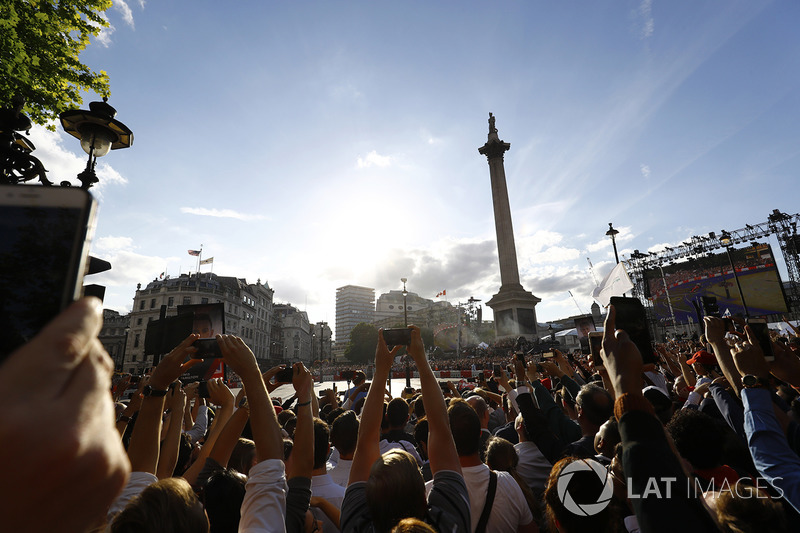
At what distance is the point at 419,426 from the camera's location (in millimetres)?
4863

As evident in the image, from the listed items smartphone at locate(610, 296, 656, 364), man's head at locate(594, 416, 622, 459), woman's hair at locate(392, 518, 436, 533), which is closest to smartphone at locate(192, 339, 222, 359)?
woman's hair at locate(392, 518, 436, 533)

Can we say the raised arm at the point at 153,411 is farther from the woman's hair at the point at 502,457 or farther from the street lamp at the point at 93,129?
the street lamp at the point at 93,129

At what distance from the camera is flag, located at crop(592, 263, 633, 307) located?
24.6ft

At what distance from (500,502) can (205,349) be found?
8.11ft

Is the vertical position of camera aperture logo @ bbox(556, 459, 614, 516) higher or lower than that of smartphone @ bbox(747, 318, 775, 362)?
lower

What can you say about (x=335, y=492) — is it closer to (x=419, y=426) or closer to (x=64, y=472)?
(x=419, y=426)

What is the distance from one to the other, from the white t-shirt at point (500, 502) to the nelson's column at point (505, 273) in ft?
115

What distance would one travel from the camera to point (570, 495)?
7.46 ft

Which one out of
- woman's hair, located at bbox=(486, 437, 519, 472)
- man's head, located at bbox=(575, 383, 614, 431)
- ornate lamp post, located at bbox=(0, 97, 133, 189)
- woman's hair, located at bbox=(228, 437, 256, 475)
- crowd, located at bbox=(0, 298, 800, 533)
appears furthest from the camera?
ornate lamp post, located at bbox=(0, 97, 133, 189)

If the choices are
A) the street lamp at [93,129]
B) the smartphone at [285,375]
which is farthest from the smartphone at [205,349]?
the street lamp at [93,129]

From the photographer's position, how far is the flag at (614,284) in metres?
7.51

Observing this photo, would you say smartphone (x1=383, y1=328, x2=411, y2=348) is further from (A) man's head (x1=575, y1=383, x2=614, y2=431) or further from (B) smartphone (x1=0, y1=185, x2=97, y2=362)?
(B) smartphone (x1=0, y1=185, x2=97, y2=362)

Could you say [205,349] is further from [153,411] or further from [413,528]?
[413,528]

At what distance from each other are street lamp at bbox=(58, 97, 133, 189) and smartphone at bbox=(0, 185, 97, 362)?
604 centimetres
